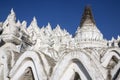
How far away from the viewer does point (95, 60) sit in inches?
238

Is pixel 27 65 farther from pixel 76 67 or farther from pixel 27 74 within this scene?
pixel 76 67

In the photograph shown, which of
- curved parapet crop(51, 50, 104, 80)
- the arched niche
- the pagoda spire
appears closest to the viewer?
curved parapet crop(51, 50, 104, 80)

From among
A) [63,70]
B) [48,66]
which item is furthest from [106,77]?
[48,66]

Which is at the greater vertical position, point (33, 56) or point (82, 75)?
point (33, 56)

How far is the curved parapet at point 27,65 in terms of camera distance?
23.1ft

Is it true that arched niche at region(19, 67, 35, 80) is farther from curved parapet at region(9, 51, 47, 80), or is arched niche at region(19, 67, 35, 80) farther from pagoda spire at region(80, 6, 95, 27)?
pagoda spire at region(80, 6, 95, 27)

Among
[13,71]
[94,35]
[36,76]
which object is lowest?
[36,76]

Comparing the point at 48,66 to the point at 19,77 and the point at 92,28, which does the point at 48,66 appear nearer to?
the point at 19,77

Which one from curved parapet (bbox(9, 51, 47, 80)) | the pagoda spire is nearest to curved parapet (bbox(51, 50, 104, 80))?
curved parapet (bbox(9, 51, 47, 80))

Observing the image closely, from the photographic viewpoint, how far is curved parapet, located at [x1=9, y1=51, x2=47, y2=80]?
7043mm

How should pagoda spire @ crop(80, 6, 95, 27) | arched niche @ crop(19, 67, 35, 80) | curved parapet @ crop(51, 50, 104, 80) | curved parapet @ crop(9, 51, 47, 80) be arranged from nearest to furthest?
1. curved parapet @ crop(51, 50, 104, 80)
2. curved parapet @ crop(9, 51, 47, 80)
3. arched niche @ crop(19, 67, 35, 80)
4. pagoda spire @ crop(80, 6, 95, 27)

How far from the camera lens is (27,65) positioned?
7531 mm

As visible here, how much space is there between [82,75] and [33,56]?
1.66m

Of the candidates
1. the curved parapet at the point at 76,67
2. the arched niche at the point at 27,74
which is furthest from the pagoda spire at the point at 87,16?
the curved parapet at the point at 76,67
